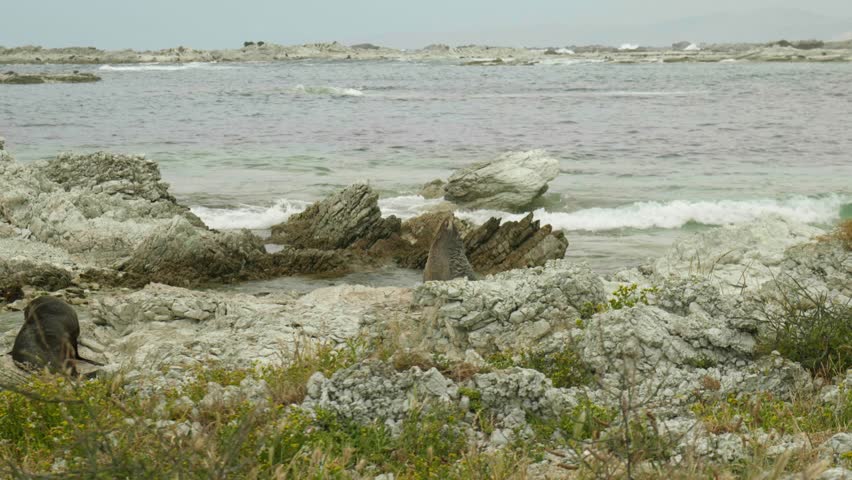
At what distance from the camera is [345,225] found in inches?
596

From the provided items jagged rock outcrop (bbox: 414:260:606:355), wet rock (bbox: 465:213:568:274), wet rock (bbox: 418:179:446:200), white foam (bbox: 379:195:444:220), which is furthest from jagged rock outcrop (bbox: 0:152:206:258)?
jagged rock outcrop (bbox: 414:260:606:355)

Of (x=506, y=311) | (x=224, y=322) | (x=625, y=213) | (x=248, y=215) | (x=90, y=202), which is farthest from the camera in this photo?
(x=625, y=213)

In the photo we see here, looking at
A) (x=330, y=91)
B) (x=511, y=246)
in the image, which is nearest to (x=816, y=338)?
(x=511, y=246)

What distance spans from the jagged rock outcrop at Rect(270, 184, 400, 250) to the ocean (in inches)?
59.5

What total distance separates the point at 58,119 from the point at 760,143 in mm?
27231

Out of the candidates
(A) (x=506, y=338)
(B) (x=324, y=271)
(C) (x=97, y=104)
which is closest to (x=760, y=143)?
(B) (x=324, y=271)

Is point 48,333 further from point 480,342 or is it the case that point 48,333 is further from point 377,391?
point 377,391

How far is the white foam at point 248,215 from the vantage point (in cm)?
1723

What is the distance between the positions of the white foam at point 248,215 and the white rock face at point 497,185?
3306 millimetres

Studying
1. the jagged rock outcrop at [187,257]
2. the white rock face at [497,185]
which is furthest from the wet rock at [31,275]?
the white rock face at [497,185]

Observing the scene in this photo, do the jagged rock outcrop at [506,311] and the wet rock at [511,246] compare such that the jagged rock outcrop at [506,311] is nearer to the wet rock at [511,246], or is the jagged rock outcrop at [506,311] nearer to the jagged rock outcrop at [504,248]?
the jagged rock outcrop at [504,248]

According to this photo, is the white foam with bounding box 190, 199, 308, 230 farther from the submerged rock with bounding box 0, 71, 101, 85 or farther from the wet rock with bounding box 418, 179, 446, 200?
the submerged rock with bounding box 0, 71, 101, 85

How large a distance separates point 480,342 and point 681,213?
12016mm

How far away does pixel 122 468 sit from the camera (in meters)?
3.50
